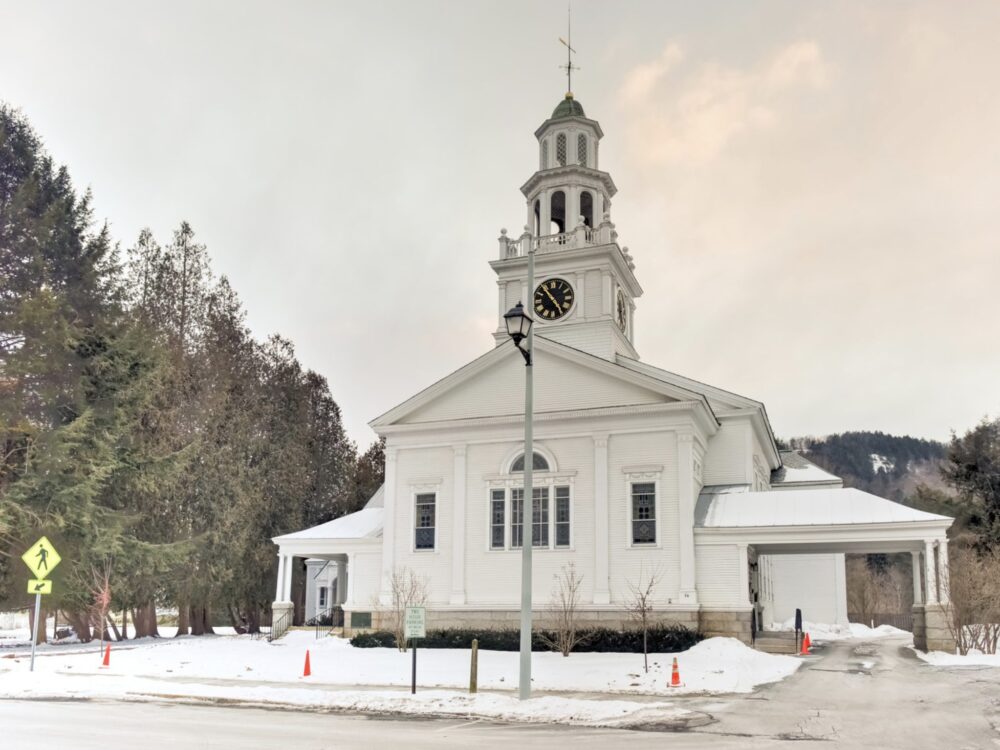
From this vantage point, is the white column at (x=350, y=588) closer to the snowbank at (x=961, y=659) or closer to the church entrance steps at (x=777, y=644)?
the church entrance steps at (x=777, y=644)

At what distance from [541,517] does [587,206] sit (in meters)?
14.8

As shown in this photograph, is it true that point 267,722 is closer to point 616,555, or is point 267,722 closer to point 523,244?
point 616,555


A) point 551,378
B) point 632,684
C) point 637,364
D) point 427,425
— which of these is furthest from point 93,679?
point 637,364

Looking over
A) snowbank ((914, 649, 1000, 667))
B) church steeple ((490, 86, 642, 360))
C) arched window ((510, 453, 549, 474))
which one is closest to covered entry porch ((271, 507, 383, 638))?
arched window ((510, 453, 549, 474))

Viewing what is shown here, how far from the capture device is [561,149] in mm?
38469

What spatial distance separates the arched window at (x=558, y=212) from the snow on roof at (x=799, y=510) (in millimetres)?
13853

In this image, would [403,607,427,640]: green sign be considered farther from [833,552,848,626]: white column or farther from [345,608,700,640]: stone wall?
[833,552,848,626]: white column

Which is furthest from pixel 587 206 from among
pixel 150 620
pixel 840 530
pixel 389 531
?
pixel 150 620

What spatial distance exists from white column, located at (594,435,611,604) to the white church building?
0.04 metres

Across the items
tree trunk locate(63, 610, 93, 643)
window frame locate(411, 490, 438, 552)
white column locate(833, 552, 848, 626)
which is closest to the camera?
window frame locate(411, 490, 438, 552)

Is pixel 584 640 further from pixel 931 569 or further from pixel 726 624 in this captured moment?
pixel 931 569

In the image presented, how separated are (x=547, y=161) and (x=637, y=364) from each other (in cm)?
986

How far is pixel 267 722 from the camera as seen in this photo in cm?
1376

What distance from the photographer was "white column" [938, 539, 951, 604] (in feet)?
83.9
